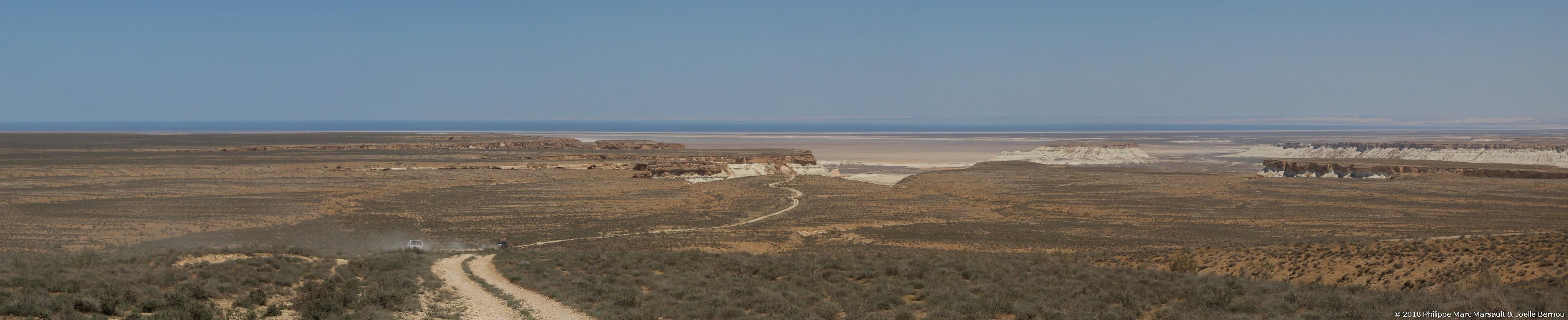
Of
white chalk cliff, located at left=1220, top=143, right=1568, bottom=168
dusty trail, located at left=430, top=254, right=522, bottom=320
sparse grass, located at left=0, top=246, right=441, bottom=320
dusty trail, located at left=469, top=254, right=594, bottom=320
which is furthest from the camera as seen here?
white chalk cliff, located at left=1220, top=143, right=1568, bottom=168

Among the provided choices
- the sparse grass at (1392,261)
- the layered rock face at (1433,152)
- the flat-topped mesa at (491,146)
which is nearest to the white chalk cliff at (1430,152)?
the layered rock face at (1433,152)

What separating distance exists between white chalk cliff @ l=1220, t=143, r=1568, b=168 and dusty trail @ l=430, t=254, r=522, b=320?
75358mm

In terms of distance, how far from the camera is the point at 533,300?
1351 cm

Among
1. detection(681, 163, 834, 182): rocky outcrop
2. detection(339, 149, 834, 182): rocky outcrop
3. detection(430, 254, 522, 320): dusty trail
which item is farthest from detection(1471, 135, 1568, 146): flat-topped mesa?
detection(430, 254, 522, 320): dusty trail

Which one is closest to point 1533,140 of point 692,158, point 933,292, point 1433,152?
point 1433,152

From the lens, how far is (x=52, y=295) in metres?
10.4

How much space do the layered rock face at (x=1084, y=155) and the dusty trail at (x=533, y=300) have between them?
71.3m

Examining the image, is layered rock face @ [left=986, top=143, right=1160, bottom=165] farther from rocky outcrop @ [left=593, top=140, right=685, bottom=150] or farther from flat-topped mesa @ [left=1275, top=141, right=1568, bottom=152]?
rocky outcrop @ [left=593, top=140, right=685, bottom=150]

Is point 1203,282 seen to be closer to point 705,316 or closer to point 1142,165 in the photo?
point 705,316

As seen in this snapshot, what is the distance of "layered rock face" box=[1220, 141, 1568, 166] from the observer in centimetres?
7425

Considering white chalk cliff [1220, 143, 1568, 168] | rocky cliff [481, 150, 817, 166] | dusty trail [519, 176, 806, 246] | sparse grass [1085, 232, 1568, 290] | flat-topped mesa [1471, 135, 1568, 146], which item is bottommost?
flat-topped mesa [1471, 135, 1568, 146]

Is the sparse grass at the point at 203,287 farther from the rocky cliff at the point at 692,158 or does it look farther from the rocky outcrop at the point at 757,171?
the rocky cliff at the point at 692,158

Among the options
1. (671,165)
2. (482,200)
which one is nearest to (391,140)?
(671,165)

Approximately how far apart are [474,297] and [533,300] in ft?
3.27
